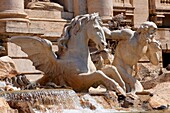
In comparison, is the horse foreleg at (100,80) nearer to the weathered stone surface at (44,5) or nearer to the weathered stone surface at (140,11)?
the weathered stone surface at (44,5)

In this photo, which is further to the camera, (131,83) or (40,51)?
(131,83)

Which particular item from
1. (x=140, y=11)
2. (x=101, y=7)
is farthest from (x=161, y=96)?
(x=140, y=11)

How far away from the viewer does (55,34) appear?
2095cm

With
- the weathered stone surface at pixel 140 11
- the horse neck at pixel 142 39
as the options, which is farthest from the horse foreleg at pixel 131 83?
the weathered stone surface at pixel 140 11

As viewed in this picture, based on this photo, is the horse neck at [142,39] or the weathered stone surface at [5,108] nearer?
the weathered stone surface at [5,108]

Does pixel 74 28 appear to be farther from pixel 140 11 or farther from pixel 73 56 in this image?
pixel 140 11

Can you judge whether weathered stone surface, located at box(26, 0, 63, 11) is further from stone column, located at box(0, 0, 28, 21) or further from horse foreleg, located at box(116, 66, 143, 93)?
horse foreleg, located at box(116, 66, 143, 93)

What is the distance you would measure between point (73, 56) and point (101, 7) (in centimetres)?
771

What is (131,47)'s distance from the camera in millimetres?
16719

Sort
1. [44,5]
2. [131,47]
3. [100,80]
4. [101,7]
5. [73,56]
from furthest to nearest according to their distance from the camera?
[101,7] → [44,5] → [131,47] → [73,56] → [100,80]

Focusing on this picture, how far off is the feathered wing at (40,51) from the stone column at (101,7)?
7.55 m

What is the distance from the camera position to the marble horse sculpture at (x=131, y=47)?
16.6m

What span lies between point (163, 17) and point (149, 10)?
78 centimetres

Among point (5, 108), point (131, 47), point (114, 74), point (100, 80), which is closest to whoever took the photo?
point (5, 108)
